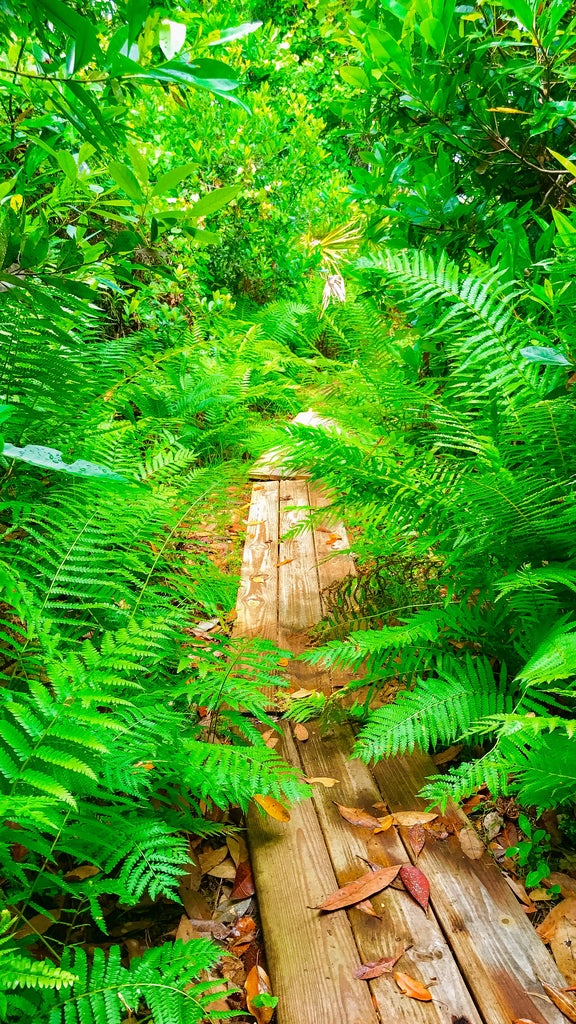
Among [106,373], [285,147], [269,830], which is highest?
[285,147]

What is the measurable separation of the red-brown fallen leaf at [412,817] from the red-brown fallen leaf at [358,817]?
0.06 meters

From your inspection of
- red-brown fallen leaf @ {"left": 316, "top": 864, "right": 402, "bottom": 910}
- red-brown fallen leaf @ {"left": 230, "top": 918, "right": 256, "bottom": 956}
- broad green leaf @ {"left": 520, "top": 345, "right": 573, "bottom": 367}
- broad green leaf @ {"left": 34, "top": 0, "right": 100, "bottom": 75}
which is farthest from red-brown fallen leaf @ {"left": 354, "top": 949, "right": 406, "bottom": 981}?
broad green leaf @ {"left": 34, "top": 0, "right": 100, "bottom": 75}

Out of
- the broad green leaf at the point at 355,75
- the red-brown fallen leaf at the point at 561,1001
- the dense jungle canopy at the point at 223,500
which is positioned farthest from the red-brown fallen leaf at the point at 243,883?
the broad green leaf at the point at 355,75

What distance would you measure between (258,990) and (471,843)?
60 centimetres

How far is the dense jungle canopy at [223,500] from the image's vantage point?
1017mm

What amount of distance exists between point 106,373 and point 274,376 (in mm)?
2123

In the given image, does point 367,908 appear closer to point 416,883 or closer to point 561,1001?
point 416,883

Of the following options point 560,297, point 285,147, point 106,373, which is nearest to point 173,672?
point 106,373

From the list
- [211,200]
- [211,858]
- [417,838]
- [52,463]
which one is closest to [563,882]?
[417,838]

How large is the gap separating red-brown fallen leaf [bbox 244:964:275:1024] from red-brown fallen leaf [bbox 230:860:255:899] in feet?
0.58

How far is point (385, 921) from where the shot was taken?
135 cm

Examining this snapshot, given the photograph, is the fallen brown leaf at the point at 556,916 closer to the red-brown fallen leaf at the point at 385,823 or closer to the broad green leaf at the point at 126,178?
the red-brown fallen leaf at the point at 385,823

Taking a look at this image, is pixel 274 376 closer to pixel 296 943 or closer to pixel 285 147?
pixel 285 147

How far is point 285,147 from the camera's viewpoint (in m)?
5.60
